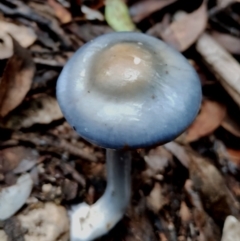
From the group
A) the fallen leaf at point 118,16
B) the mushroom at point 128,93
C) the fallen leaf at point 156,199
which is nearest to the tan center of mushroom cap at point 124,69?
the mushroom at point 128,93

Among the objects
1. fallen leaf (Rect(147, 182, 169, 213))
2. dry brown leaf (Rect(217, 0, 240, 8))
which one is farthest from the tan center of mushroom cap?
dry brown leaf (Rect(217, 0, 240, 8))

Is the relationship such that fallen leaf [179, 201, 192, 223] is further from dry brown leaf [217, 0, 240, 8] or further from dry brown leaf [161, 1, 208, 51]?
dry brown leaf [217, 0, 240, 8]

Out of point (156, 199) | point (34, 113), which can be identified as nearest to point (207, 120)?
point (156, 199)

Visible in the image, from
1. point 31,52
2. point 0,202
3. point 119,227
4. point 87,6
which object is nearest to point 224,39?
point 87,6

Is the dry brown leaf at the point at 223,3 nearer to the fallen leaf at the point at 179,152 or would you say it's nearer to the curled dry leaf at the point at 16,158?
the fallen leaf at the point at 179,152

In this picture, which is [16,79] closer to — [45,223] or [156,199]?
[45,223]

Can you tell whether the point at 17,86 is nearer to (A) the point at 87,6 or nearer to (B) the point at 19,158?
(B) the point at 19,158
